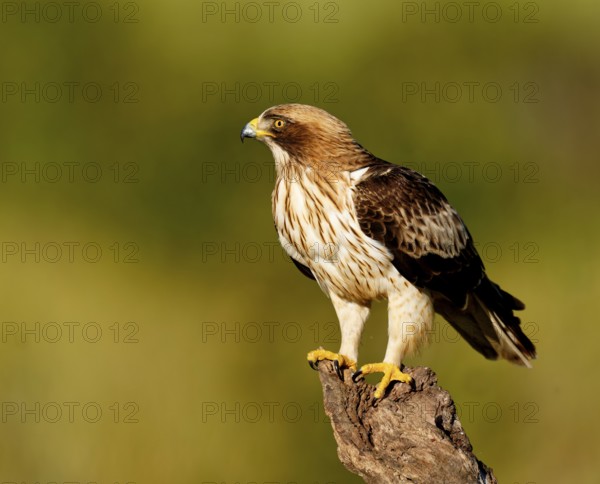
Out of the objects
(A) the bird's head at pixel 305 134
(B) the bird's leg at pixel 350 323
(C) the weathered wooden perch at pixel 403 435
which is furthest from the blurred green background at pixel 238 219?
(A) the bird's head at pixel 305 134

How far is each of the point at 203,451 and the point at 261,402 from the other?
27.9 inches

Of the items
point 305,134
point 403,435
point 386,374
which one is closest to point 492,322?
point 386,374

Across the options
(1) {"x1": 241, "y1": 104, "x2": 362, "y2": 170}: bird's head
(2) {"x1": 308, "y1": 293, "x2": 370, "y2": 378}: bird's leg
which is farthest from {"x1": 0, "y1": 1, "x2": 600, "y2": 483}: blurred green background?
(1) {"x1": 241, "y1": 104, "x2": 362, "y2": 170}: bird's head

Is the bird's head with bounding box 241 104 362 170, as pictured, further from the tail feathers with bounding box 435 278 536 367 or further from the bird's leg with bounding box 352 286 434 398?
the tail feathers with bounding box 435 278 536 367

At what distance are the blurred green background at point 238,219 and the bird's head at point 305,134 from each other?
1404mm

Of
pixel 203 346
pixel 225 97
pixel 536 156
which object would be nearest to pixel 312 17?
pixel 225 97

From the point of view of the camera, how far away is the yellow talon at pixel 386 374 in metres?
6.76

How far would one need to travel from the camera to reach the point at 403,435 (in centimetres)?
625

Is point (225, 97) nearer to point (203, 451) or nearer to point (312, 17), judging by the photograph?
point (312, 17)

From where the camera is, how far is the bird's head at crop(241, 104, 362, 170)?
7172 millimetres

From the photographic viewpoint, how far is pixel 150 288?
1073 cm

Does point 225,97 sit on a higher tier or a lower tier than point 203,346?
higher

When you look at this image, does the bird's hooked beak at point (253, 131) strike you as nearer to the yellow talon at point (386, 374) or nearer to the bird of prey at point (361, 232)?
the bird of prey at point (361, 232)

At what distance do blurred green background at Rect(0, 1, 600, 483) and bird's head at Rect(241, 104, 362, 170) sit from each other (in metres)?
1.40
